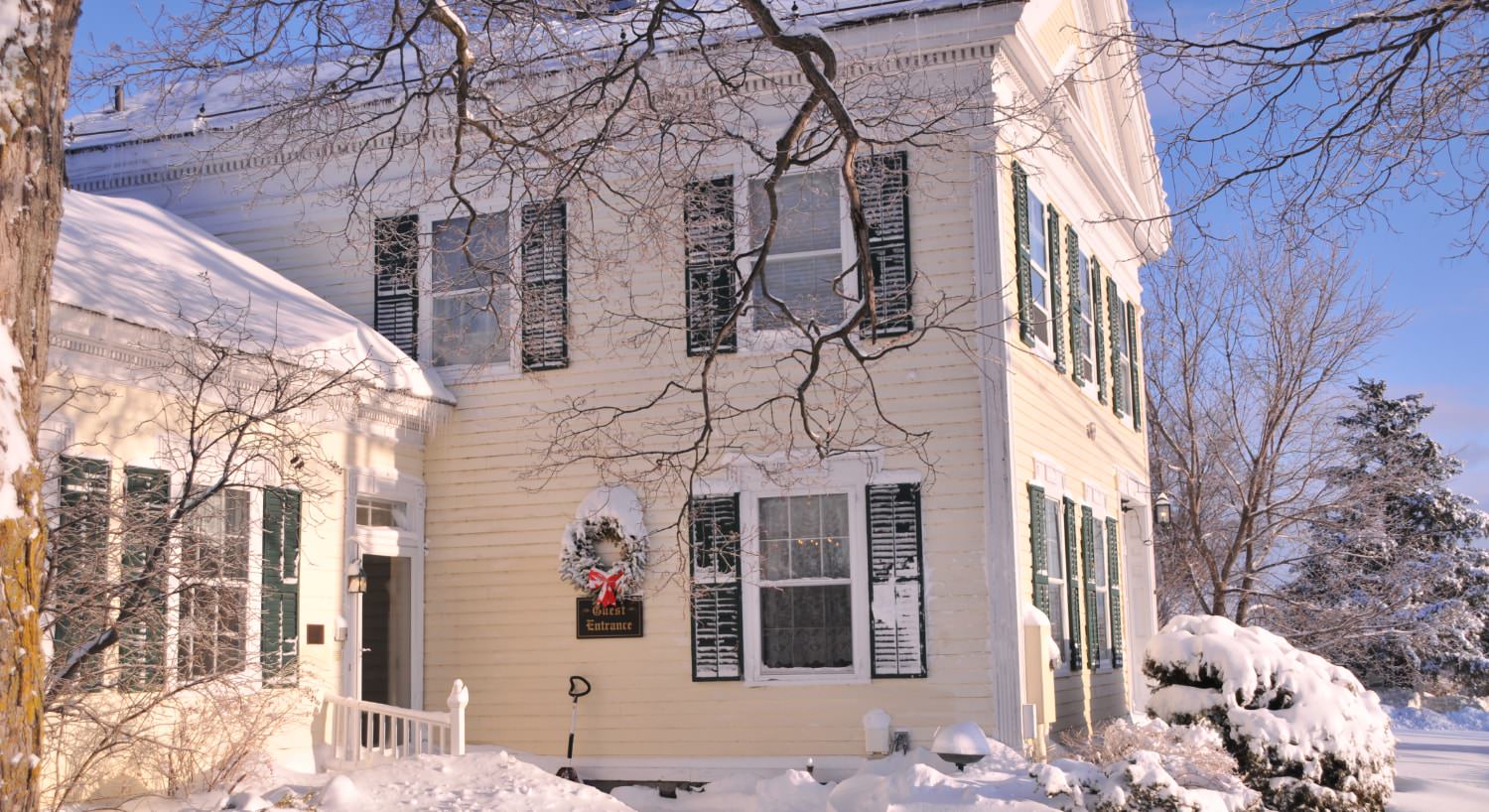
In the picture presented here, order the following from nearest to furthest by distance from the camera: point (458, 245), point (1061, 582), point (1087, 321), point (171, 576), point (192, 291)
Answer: point (171, 576) → point (192, 291) → point (458, 245) → point (1061, 582) → point (1087, 321)

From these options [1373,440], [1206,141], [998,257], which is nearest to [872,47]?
[998,257]

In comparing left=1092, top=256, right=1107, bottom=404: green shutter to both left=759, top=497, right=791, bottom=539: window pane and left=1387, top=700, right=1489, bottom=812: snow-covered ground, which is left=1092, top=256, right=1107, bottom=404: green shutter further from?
left=759, top=497, right=791, bottom=539: window pane

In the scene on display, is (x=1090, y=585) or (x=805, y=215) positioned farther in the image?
(x=1090, y=585)

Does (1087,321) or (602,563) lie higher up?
(1087,321)

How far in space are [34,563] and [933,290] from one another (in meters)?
8.54

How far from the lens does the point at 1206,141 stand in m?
6.91

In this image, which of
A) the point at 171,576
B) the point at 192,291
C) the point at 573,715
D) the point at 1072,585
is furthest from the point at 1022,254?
the point at 171,576

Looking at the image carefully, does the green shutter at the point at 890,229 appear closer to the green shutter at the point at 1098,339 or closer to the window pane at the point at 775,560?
the window pane at the point at 775,560

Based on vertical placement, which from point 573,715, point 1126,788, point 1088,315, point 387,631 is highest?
point 1088,315

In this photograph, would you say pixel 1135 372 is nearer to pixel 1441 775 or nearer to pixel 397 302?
pixel 1441 775

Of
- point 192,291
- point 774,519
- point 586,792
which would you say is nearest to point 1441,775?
point 774,519

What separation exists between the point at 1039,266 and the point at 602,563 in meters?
5.03

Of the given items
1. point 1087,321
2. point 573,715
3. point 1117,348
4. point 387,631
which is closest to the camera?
point 573,715

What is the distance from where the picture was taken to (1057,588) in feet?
43.7
